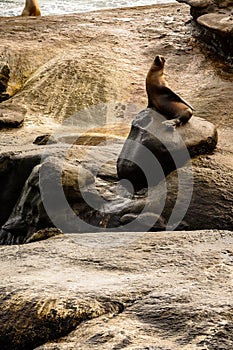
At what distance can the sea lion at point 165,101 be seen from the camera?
16.1 ft

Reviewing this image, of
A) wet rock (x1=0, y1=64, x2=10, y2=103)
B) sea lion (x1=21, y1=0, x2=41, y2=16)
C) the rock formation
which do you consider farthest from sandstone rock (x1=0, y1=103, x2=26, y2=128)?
sea lion (x1=21, y1=0, x2=41, y2=16)

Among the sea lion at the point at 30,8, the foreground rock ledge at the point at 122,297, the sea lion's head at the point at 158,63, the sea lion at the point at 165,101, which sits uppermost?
the sea lion's head at the point at 158,63

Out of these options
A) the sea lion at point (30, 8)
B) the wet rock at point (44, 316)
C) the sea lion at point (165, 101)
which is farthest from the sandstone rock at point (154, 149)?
the sea lion at point (30, 8)

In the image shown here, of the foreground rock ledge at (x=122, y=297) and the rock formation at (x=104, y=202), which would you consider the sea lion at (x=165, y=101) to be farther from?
the foreground rock ledge at (x=122, y=297)

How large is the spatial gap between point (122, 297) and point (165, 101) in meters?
2.43

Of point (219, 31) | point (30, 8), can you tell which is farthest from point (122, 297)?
point (30, 8)

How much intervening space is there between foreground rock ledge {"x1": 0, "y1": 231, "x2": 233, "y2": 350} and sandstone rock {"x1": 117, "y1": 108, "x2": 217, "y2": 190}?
3.90 feet

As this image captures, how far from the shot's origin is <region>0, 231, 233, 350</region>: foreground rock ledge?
2.54 metres

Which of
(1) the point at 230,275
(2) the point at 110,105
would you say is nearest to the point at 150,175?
(1) the point at 230,275

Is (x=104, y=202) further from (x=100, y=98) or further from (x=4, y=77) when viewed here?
(x=4, y=77)

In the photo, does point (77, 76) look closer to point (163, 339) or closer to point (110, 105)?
point (110, 105)

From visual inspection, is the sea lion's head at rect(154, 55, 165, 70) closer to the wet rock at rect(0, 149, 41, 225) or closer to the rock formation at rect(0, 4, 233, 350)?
the rock formation at rect(0, 4, 233, 350)

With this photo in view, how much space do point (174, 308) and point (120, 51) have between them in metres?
6.69

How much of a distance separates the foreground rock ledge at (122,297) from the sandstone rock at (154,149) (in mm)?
1188
